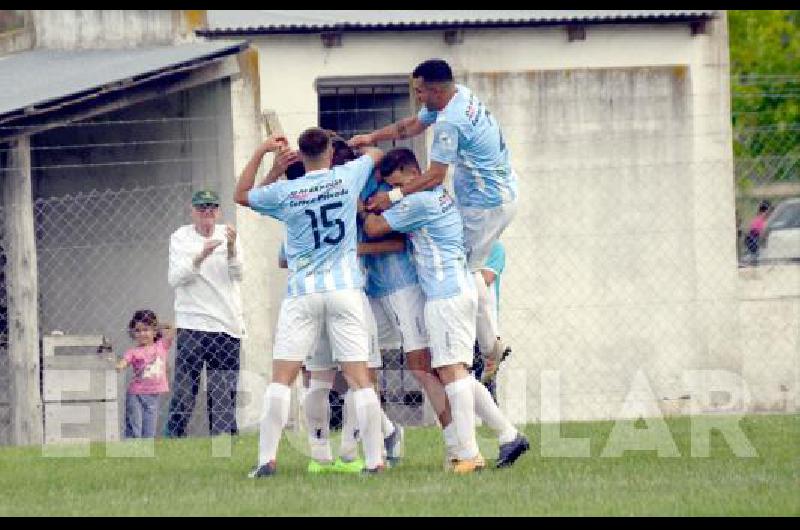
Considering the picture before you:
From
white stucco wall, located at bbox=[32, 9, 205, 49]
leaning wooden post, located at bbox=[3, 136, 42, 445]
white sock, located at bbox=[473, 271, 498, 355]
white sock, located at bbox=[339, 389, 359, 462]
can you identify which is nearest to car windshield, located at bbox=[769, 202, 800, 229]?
white stucco wall, located at bbox=[32, 9, 205, 49]

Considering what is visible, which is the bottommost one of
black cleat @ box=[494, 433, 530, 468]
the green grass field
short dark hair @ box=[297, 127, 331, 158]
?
the green grass field

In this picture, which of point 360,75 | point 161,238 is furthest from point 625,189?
point 161,238

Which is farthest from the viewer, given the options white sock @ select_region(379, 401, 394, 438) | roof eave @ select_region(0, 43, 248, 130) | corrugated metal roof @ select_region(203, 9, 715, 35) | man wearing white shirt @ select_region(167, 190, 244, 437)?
corrugated metal roof @ select_region(203, 9, 715, 35)

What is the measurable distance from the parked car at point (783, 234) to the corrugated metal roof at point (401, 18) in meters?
2.80

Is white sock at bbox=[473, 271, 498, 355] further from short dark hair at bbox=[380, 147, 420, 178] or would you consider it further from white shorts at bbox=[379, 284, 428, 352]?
short dark hair at bbox=[380, 147, 420, 178]

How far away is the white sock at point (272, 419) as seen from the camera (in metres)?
11.4

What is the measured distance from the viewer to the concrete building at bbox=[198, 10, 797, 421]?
1786 centimetres

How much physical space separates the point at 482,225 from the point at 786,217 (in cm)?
1297

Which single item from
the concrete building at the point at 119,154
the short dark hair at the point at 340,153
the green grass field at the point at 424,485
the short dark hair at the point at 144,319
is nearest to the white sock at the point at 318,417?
the green grass field at the point at 424,485

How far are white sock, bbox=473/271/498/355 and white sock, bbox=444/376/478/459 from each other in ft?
3.99

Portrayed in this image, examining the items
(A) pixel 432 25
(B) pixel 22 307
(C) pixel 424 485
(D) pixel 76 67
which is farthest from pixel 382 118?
(C) pixel 424 485

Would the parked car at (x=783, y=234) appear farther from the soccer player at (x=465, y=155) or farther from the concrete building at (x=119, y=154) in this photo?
the soccer player at (x=465, y=155)

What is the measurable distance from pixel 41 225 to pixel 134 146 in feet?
3.65

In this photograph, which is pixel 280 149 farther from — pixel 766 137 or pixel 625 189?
pixel 766 137
